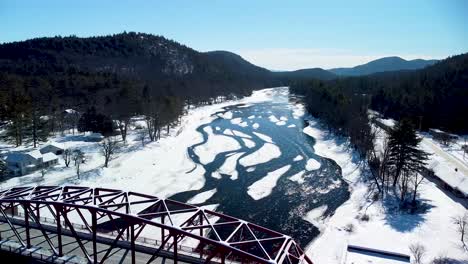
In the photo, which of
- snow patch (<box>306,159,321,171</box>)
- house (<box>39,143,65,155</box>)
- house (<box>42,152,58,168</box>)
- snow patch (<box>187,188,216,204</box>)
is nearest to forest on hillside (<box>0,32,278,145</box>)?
house (<box>39,143,65,155</box>)

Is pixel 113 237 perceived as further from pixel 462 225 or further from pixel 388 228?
pixel 462 225

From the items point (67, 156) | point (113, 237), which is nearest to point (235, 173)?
point (67, 156)

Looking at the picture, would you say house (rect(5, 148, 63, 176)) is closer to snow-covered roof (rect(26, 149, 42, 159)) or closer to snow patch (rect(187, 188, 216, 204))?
snow-covered roof (rect(26, 149, 42, 159))

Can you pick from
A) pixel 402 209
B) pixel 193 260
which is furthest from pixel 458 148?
pixel 193 260

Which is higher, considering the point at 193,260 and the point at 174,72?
the point at 174,72

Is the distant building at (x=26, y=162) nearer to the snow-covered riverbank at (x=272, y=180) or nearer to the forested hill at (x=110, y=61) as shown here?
the snow-covered riverbank at (x=272, y=180)

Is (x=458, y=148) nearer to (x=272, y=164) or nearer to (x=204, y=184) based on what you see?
(x=272, y=164)

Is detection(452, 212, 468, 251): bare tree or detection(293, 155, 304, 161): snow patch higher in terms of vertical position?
detection(293, 155, 304, 161): snow patch
